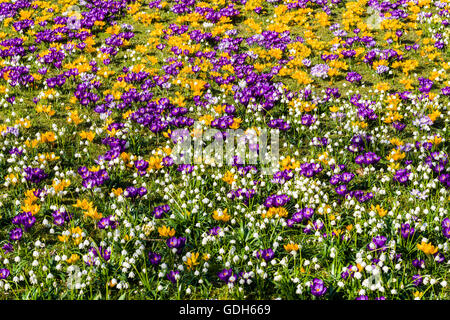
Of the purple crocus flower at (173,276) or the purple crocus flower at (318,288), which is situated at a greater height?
the purple crocus flower at (173,276)

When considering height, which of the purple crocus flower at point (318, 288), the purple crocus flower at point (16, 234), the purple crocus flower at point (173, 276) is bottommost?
the purple crocus flower at point (318, 288)

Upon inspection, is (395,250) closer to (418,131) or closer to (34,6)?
(418,131)

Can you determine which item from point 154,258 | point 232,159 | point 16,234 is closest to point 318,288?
point 154,258

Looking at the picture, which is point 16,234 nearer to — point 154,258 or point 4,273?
point 4,273

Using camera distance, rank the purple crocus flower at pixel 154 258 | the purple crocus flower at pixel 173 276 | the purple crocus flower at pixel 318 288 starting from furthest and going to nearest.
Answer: the purple crocus flower at pixel 154 258 < the purple crocus flower at pixel 173 276 < the purple crocus flower at pixel 318 288

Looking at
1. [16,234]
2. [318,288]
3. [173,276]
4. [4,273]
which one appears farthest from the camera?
[16,234]

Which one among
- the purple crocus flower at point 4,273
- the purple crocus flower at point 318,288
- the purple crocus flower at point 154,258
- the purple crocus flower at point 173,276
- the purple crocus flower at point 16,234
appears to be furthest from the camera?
the purple crocus flower at point 16,234

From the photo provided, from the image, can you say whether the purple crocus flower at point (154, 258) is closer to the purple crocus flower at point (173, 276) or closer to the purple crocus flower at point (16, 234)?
the purple crocus flower at point (173, 276)

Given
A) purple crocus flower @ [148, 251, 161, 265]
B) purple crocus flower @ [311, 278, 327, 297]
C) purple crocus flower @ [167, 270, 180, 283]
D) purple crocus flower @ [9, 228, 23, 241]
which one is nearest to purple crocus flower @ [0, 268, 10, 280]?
purple crocus flower @ [9, 228, 23, 241]

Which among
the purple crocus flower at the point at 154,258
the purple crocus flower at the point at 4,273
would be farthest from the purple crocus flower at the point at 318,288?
the purple crocus flower at the point at 4,273

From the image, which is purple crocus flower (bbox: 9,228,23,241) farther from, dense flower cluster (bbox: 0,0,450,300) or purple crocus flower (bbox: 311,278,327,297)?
purple crocus flower (bbox: 311,278,327,297)
